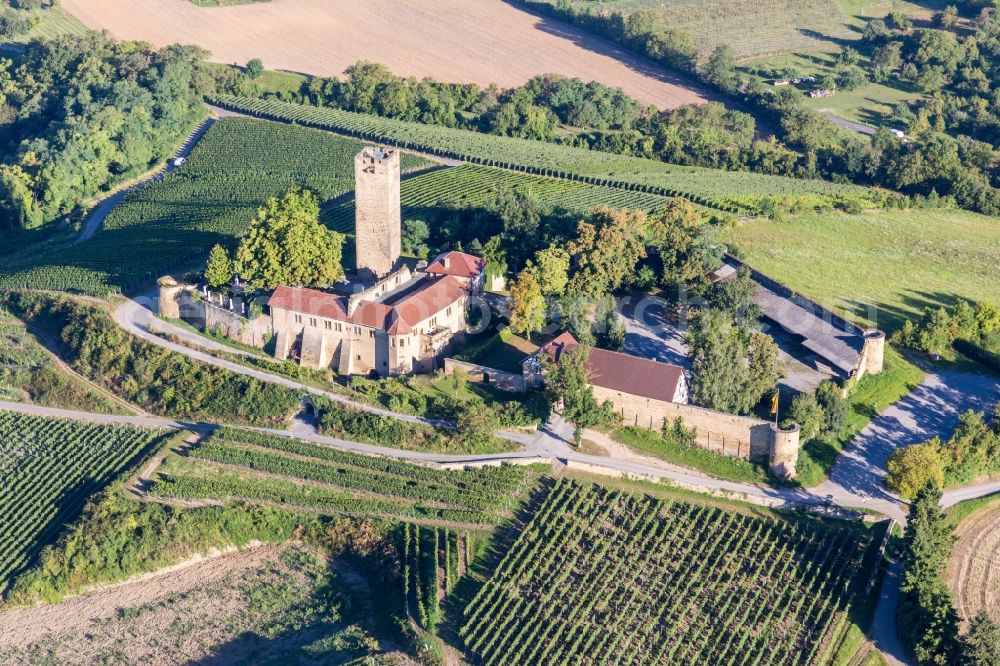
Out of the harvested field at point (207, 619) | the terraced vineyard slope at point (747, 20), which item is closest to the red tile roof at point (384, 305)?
the harvested field at point (207, 619)

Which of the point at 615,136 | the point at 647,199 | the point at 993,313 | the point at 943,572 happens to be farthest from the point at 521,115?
the point at 943,572

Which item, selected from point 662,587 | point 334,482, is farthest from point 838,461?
point 334,482

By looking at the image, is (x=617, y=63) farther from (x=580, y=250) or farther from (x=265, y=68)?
(x=580, y=250)

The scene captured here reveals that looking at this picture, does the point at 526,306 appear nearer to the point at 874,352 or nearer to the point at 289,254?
the point at 289,254

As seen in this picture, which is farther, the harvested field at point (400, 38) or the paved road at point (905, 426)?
the harvested field at point (400, 38)

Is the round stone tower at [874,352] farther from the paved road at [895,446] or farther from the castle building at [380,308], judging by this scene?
the castle building at [380,308]

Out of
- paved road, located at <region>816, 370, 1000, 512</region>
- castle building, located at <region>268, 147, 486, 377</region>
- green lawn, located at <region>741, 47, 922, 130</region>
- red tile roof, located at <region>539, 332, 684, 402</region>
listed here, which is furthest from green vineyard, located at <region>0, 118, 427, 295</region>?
green lawn, located at <region>741, 47, 922, 130</region>
